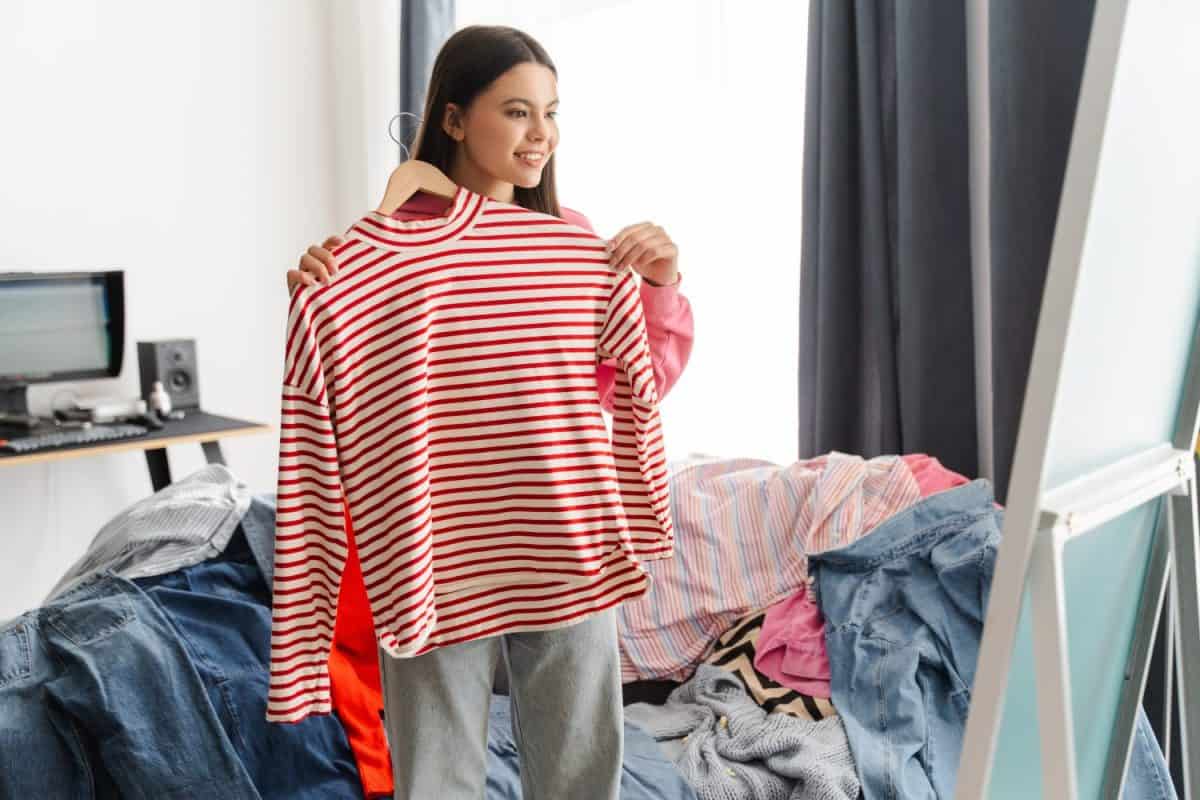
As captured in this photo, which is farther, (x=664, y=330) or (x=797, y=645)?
(x=797, y=645)

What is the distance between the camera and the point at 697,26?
2914 millimetres

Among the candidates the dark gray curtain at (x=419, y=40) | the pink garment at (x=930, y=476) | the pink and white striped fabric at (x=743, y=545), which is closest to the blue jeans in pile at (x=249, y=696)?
the pink and white striped fabric at (x=743, y=545)

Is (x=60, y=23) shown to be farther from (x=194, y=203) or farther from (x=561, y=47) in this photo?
(x=561, y=47)

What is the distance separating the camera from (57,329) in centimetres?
307

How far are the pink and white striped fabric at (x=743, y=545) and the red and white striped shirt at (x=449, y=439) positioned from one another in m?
0.85

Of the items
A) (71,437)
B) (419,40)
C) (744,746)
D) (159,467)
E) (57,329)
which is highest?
(419,40)

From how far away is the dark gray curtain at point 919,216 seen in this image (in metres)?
2.03

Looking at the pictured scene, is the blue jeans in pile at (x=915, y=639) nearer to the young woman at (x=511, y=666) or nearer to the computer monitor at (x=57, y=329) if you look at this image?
the young woman at (x=511, y=666)

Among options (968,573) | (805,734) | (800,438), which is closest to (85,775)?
(805,734)

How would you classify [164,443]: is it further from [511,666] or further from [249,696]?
[511,666]

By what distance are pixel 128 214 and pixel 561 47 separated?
57.2 inches

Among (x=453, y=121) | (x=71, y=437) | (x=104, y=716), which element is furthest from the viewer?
(x=71, y=437)

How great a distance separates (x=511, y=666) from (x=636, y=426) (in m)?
0.30

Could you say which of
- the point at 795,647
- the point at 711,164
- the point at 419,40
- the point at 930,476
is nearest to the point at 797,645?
the point at 795,647
